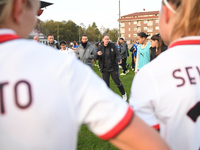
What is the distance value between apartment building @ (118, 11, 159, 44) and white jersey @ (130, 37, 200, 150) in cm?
8454

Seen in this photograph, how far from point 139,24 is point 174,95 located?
86.6 meters

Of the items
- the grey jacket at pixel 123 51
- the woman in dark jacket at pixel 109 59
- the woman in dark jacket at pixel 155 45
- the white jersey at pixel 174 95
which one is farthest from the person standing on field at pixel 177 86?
the grey jacket at pixel 123 51

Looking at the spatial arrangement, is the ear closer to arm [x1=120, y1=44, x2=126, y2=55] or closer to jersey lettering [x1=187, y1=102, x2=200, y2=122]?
jersey lettering [x1=187, y1=102, x2=200, y2=122]

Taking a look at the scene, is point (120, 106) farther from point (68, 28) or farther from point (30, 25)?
point (68, 28)

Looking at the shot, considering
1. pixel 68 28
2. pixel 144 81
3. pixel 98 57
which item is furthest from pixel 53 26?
pixel 144 81

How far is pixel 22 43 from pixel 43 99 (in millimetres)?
220

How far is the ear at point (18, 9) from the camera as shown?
2.34 ft

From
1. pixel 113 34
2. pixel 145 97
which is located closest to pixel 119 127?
pixel 145 97

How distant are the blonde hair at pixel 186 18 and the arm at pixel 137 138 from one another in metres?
0.65

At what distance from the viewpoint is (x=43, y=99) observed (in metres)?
0.64

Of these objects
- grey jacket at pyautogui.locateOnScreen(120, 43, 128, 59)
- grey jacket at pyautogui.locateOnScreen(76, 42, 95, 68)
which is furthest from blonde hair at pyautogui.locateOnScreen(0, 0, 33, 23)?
grey jacket at pyautogui.locateOnScreen(120, 43, 128, 59)

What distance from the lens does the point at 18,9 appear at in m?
0.72

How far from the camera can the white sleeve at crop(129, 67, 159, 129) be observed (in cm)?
102

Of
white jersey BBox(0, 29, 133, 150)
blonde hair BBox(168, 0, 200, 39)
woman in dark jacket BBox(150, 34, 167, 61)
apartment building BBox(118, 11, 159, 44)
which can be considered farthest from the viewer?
apartment building BBox(118, 11, 159, 44)
